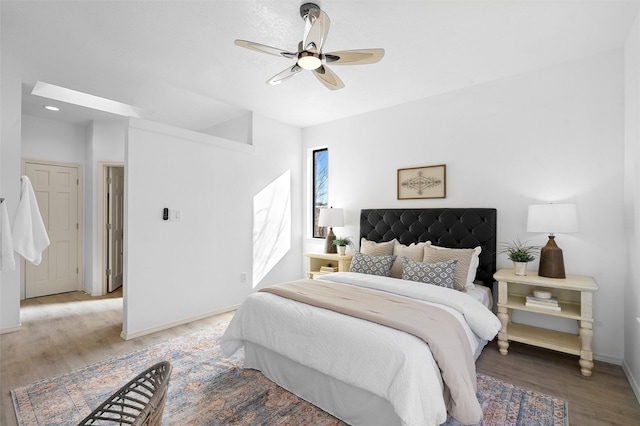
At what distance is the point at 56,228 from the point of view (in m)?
4.81

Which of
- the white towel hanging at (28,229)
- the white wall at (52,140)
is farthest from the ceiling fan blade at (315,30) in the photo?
the white wall at (52,140)

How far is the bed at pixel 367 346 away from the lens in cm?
162

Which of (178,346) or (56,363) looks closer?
Answer: (56,363)

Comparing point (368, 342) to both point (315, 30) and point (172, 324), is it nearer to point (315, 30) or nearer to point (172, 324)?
point (315, 30)

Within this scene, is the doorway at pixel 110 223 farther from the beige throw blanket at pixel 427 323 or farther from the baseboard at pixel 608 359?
the baseboard at pixel 608 359

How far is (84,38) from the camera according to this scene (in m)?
2.60

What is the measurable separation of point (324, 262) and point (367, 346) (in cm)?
291

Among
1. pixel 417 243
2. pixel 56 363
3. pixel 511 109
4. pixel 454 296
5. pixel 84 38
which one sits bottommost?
pixel 56 363

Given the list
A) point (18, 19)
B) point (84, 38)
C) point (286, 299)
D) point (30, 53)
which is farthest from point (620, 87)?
point (30, 53)

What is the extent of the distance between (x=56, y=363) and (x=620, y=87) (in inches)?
216

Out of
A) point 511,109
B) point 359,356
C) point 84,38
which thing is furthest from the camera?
point 511,109

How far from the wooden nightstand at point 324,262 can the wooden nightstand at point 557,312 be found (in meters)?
1.81

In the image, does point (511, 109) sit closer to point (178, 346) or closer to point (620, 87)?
point (620, 87)

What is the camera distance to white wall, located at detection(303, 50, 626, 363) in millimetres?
2734
